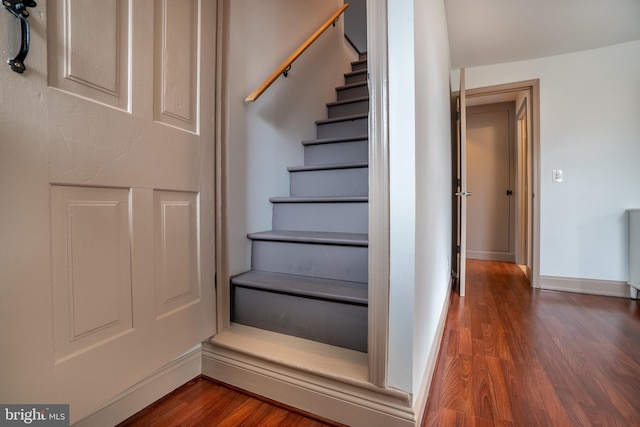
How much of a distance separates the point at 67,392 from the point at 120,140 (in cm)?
69

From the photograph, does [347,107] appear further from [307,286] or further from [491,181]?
[491,181]

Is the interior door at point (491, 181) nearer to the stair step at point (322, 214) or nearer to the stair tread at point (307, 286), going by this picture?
the stair step at point (322, 214)

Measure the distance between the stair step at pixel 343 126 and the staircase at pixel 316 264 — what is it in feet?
0.81

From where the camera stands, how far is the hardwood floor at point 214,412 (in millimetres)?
934

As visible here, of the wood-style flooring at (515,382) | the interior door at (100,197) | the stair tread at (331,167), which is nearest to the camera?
the interior door at (100,197)

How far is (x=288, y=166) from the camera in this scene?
1.81 meters

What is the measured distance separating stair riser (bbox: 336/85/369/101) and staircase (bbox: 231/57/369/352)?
3.18 ft

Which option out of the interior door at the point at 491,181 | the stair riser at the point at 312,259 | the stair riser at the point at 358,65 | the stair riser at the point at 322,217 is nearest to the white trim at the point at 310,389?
the stair riser at the point at 312,259

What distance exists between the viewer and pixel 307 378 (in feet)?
3.23

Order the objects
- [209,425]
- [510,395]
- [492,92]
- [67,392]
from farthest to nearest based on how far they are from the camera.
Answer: [492,92] < [510,395] < [209,425] < [67,392]

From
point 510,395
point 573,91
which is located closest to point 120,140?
point 510,395

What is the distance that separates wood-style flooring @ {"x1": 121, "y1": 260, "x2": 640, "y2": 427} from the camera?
3.13 ft

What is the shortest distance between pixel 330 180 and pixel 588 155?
8.10ft

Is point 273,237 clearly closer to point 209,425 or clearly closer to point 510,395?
point 209,425
